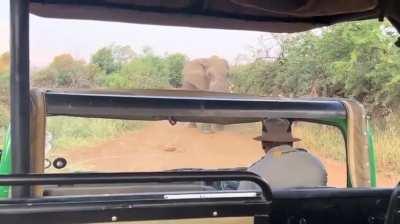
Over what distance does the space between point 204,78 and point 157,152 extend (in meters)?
1.30

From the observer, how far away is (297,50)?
41.0 feet

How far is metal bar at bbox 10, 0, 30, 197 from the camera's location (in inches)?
84.0

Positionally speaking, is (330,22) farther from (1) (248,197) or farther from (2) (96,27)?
(2) (96,27)

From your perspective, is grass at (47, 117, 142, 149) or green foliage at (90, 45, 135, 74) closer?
grass at (47, 117, 142, 149)

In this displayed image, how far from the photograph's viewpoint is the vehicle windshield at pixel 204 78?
8312mm

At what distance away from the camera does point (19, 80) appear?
2.13 meters

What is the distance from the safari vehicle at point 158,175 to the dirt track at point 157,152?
4.36 m

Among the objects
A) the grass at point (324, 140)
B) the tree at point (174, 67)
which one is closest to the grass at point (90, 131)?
the grass at point (324, 140)

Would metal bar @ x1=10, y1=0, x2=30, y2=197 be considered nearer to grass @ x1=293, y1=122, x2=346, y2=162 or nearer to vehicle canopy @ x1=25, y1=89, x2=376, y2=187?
vehicle canopy @ x1=25, y1=89, x2=376, y2=187

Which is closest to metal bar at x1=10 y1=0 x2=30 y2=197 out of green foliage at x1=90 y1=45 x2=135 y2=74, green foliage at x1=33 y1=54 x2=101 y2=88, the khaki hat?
the khaki hat

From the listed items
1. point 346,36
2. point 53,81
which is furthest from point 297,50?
point 53,81

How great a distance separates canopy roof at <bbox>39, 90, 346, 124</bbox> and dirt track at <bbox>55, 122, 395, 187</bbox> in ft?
10.7

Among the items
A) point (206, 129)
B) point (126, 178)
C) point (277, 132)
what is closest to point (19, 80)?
point (126, 178)

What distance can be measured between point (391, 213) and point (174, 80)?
29.3ft
